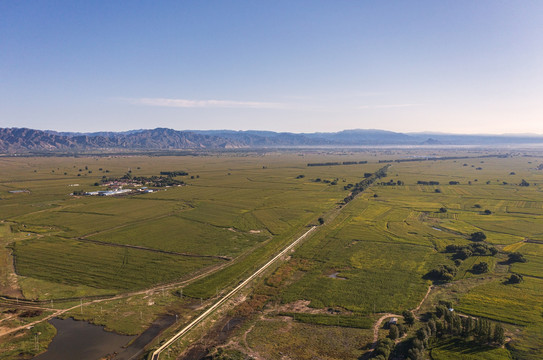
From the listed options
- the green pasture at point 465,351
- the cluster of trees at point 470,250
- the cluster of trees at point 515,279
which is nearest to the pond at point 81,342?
the green pasture at point 465,351

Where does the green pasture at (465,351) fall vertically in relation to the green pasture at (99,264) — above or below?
below

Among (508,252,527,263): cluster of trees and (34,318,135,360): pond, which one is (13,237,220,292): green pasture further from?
(508,252,527,263): cluster of trees

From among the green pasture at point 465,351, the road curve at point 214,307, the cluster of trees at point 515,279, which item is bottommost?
the green pasture at point 465,351

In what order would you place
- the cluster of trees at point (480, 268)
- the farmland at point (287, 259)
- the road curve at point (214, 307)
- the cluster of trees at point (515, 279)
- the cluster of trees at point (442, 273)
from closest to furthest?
the road curve at point (214, 307) → the farmland at point (287, 259) → the cluster of trees at point (515, 279) → the cluster of trees at point (442, 273) → the cluster of trees at point (480, 268)

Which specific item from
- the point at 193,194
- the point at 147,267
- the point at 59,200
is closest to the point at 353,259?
the point at 147,267

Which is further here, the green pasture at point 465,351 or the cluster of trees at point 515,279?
the cluster of trees at point 515,279

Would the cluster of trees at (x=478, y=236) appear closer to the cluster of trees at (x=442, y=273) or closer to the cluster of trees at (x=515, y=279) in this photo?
the cluster of trees at (x=515, y=279)

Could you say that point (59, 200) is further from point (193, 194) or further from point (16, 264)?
point (16, 264)
